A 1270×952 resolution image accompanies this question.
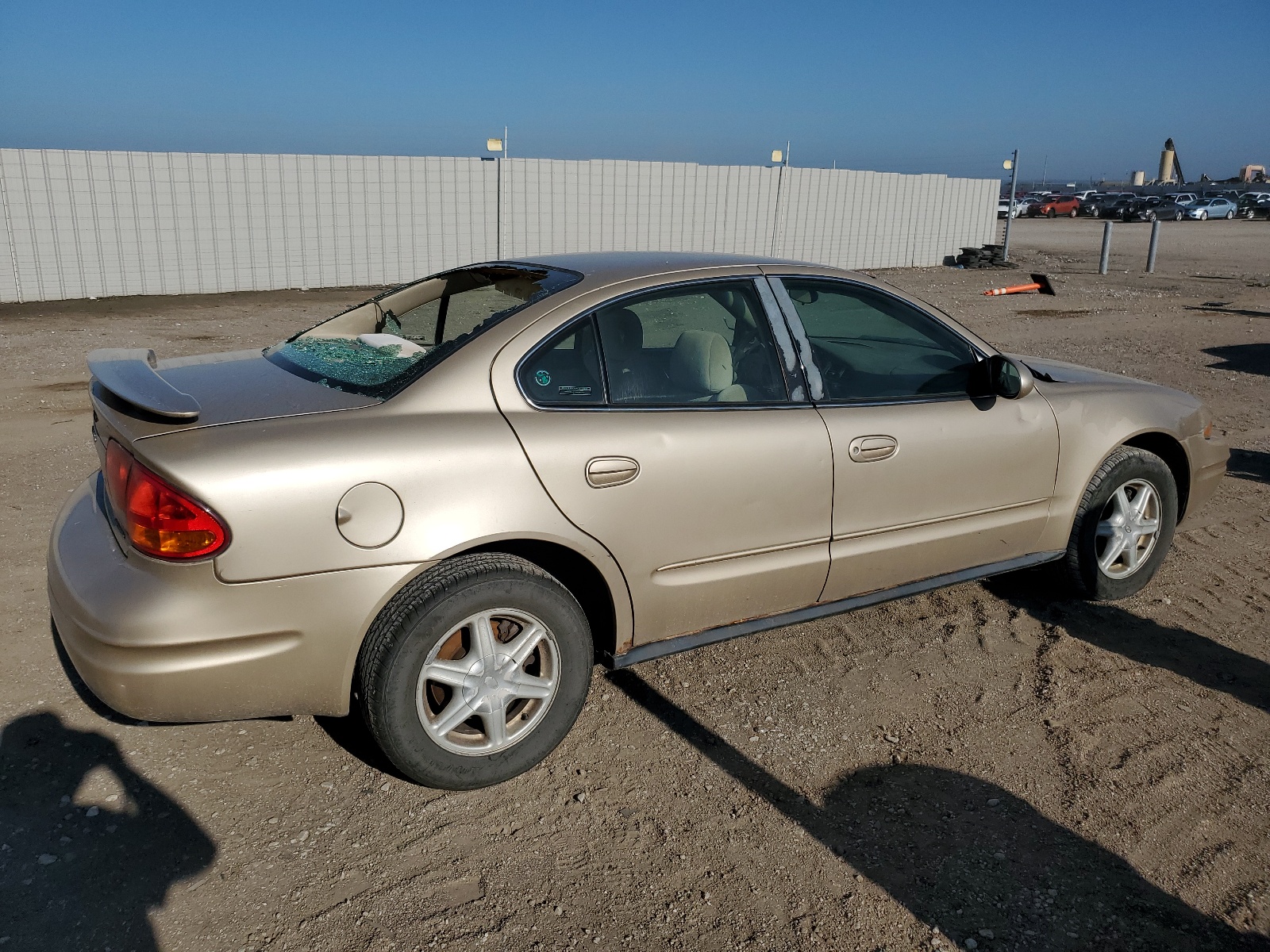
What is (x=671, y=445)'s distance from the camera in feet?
10.9

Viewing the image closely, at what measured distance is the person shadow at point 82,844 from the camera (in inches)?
101

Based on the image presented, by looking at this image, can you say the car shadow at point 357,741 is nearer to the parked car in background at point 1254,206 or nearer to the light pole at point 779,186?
the light pole at point 779,186

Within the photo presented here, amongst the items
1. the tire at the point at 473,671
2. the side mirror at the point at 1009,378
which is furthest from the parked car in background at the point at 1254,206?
the tire at the point at 473,671

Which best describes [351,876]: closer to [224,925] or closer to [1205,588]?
[224,925]

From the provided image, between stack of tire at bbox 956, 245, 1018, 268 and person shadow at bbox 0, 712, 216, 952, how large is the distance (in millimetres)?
23259

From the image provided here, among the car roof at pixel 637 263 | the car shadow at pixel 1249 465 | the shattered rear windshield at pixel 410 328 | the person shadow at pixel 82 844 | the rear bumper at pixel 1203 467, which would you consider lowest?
the person shadow at pixel 82 844

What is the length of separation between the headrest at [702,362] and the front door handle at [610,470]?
0.44 metres

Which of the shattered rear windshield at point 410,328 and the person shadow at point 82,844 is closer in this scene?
the person shadow at point 82,844

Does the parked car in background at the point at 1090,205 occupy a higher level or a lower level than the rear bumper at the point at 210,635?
higher

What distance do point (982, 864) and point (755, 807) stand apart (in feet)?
2.18

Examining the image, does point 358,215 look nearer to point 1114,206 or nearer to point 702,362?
point 702,362

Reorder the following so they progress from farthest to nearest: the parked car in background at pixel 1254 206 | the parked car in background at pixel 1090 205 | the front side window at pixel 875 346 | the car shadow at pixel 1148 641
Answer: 1. the parked car in background at pixel 1090 205
2. the parked car in background at pixel 1254 206
3. the car shadow at pixel 1148 641
4. the front side window at pixel 875 346

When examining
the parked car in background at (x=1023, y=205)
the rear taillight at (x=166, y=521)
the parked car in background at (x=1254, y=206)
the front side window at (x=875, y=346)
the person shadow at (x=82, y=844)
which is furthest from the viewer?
the parked car in background at (x=1023, y=205)

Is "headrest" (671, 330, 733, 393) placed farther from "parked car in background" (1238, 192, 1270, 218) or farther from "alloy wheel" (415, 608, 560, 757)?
"parked car in background" (1238, 192, 1270, 218)
